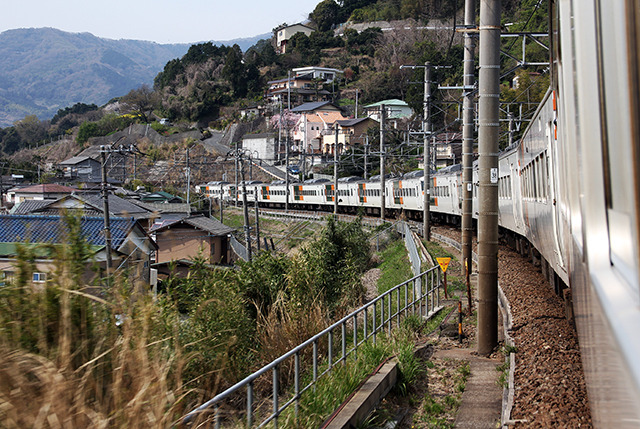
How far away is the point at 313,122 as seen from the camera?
297 ft

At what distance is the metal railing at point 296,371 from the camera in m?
4.92

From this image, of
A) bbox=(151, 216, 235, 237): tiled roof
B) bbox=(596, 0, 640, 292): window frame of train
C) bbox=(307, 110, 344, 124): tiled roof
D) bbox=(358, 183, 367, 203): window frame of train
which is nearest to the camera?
bbox=(596, 0, 640, 292): window frame of train

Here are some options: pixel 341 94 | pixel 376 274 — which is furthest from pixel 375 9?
pixel 376 274

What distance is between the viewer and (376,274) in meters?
23.1

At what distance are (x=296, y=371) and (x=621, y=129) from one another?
479 cm

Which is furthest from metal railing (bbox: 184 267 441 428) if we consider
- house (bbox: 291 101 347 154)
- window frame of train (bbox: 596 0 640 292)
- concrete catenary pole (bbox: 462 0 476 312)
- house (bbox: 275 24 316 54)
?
house (bbox: 275 24 316 54)

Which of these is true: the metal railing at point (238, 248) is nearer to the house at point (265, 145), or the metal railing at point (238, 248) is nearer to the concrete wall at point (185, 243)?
the concrete wall at point (185, 243)

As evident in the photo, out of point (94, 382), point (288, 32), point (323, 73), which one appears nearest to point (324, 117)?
point (323, 73)

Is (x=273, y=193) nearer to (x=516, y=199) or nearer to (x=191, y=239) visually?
(x=191, y=239)

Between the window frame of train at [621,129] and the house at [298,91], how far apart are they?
3831 inches

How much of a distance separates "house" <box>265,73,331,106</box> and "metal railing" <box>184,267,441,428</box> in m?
89.9

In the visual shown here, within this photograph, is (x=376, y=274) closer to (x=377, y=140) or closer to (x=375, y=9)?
(x=377, y=140)

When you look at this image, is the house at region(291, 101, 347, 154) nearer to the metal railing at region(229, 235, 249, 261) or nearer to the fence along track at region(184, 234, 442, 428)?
the metal railing at region(229, 235, 249, 261)

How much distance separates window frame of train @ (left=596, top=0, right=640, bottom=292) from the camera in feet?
4.54
